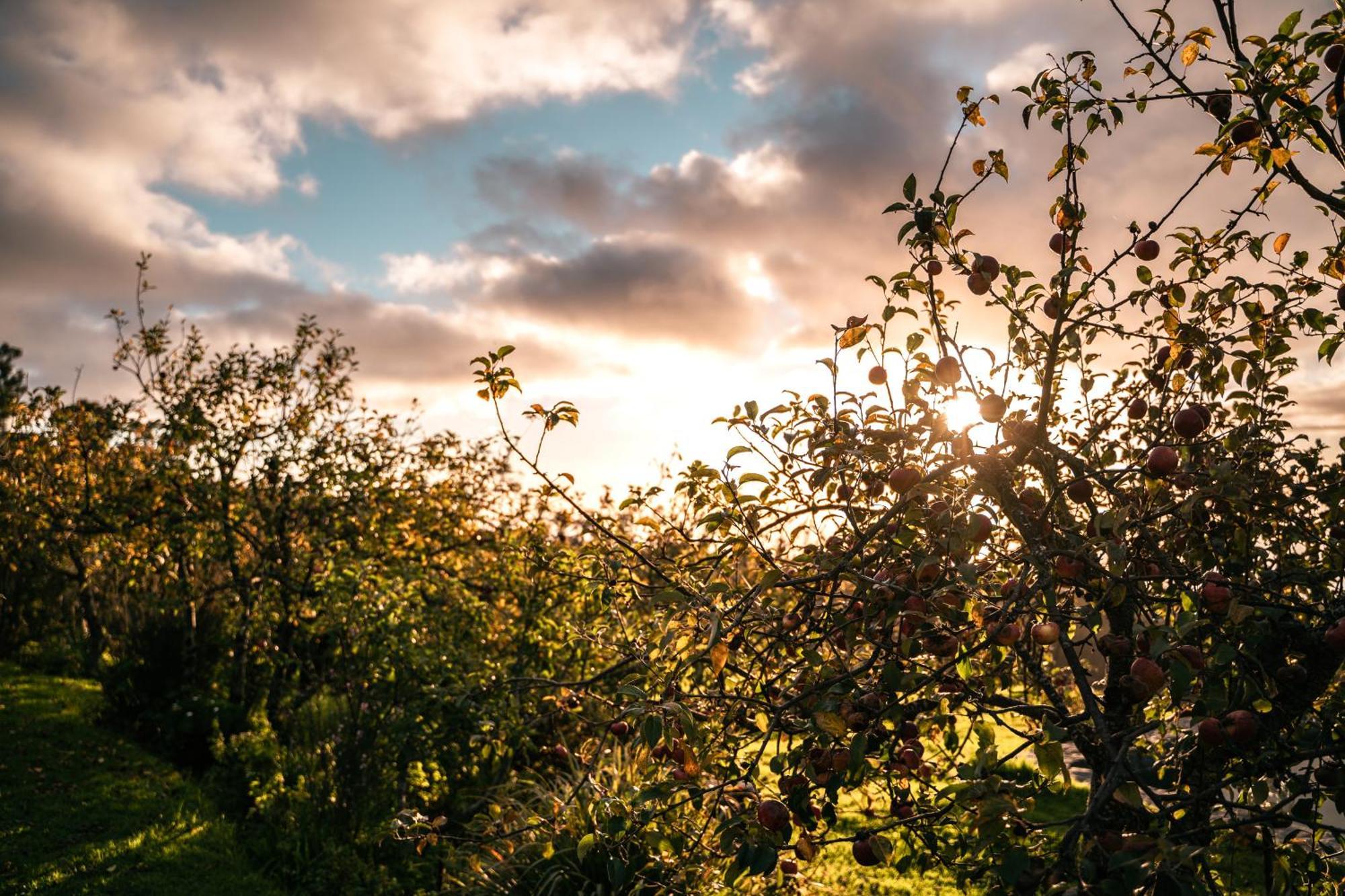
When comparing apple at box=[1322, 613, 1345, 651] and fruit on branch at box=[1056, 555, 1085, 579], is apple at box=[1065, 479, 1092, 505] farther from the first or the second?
apple at box=[1322, 613, 1345, 651]

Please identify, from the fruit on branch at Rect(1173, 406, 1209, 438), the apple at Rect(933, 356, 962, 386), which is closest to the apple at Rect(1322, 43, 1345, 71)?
the fruit on branch at Rect(1173, 406, 1209, 438)

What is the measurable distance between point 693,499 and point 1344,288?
2366 millimetres

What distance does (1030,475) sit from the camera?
2992mm

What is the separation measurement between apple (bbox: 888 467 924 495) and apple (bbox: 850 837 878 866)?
0.90m

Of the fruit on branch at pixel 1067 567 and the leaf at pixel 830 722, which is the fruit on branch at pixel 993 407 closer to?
the fruit on branch at pixel 1067 567

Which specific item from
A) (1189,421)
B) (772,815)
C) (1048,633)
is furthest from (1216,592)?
(772,815)

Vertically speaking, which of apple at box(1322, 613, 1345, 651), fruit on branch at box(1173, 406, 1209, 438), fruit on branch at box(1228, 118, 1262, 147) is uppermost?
fruit on branch at box(1228, 118, 1262, 147)

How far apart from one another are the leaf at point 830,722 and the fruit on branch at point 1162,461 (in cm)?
103

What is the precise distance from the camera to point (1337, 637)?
2000 millimetres

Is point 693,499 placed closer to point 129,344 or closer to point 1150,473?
point 1150,473

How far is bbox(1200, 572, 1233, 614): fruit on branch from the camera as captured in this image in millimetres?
2049

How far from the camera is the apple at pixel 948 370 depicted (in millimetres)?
2301

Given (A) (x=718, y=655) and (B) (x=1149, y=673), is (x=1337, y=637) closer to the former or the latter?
(B) (x=1149, y=673)

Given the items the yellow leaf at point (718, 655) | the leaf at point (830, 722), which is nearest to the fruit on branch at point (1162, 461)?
the leaf at point (830, 722)
